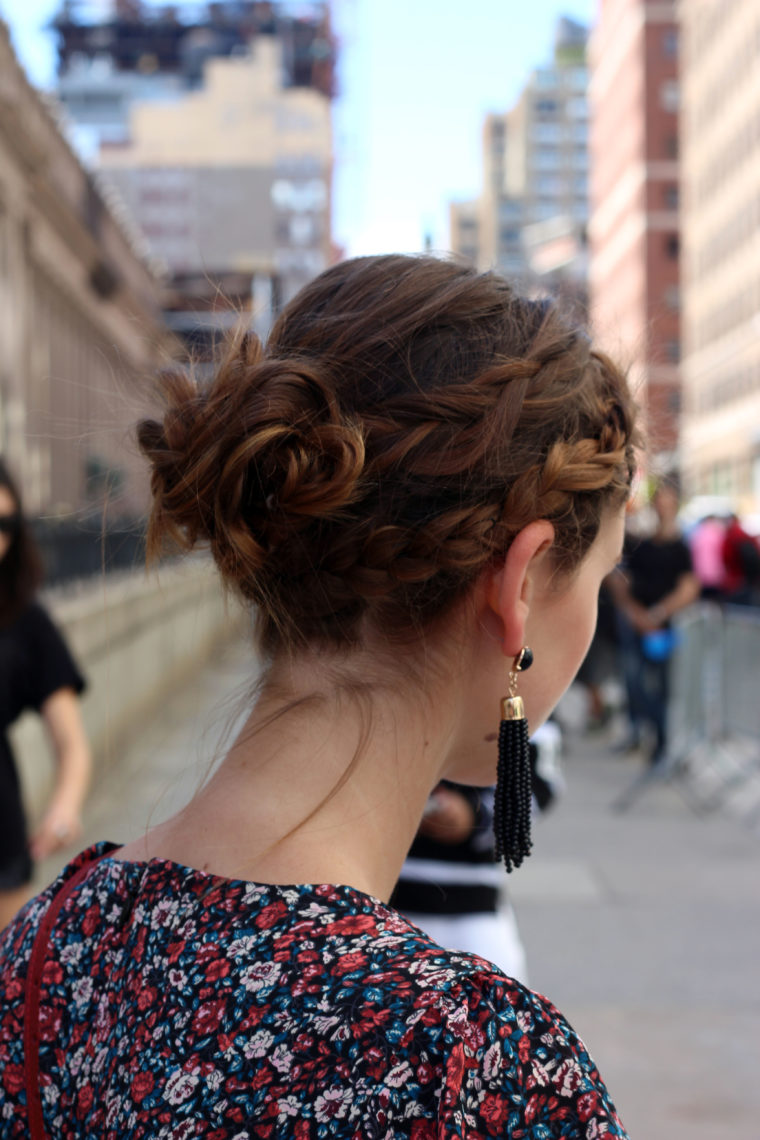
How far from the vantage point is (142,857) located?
1277 millimetres

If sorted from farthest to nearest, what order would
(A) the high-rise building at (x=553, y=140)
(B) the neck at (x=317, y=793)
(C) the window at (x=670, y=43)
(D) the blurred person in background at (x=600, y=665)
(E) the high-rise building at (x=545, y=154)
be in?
(E) the high-rise building at (x=545, y=154) → (A) the high-rise building at (x=553, y=140) → (C) the window at (x=670, y=43) → (D) the blurred person in background at (x=600, y=665) → (B) the neck at (x=317, y=793)

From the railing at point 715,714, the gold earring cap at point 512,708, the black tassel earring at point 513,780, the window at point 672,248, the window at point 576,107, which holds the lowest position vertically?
A: the railing at point 715,714

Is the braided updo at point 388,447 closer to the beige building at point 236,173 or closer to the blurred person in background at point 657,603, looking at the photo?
the blurred person in background at point 657,603

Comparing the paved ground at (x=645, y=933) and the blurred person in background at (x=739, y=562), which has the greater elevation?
the blurred person in background at (x=739, y=562)

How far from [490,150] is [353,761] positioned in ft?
675

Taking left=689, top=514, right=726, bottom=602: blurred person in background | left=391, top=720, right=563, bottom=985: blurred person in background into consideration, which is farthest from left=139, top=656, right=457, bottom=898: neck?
left=689, top=514, right=726, bottom=602: blurred person in background

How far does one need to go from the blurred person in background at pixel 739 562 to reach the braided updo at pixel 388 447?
17.0 meters

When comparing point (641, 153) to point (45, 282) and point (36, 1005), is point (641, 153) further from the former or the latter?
point (36, 1005)

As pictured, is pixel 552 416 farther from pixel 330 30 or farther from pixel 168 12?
pixel 168 12

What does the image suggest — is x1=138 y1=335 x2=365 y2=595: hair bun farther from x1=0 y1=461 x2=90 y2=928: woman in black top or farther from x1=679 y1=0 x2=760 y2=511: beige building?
x1=679 y1=0 x2=760 y2=511: beige building

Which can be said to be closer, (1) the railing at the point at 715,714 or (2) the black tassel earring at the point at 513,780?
(2) the black tassel earring at the point at 513,780

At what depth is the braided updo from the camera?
4.06 feet

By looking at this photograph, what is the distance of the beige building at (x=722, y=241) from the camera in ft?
240

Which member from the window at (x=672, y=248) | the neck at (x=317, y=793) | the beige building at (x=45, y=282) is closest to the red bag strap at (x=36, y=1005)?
the neck at (x=317, y=793)
